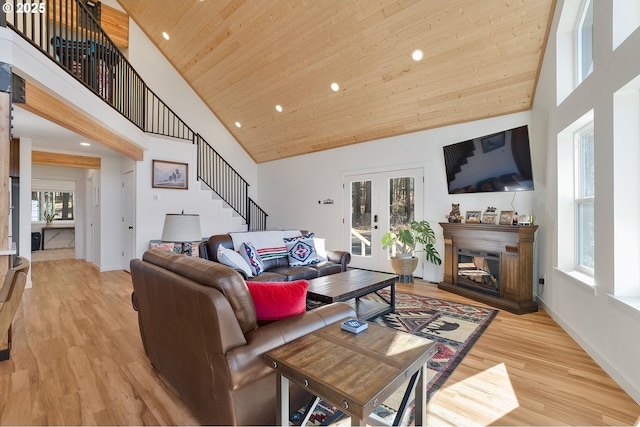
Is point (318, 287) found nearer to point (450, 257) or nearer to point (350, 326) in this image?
point (350, 326)

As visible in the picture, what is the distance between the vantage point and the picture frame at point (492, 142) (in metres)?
4.00

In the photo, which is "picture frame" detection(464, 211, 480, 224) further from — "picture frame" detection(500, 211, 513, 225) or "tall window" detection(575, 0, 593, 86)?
"tall window" detection(575, 0, 593, 86)

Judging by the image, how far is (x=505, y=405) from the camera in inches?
71.9

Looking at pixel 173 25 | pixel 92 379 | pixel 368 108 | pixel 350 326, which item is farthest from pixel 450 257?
pixel 173 25

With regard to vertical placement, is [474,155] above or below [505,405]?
above

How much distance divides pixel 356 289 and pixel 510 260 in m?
2.15

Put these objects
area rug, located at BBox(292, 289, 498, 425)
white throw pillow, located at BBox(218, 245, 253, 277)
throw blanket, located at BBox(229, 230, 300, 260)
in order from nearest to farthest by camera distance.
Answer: area rug, located at BBox(292, 289, 498, 425)
white throw pillow, located at BBox(218, 245, 253, 277)
throw blanket, located at BBox(229, 230, 300, 260)

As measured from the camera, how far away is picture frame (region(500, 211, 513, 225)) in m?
3.88

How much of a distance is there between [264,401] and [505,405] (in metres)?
1.46

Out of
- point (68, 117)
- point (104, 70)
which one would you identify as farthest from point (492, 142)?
point (104, 70)

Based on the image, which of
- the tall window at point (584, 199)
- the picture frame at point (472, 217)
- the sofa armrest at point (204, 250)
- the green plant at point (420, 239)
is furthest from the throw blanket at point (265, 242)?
the tall window at point (584, 199)

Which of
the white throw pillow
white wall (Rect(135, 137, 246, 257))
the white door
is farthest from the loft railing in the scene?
the white throw pillow

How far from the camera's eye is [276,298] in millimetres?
1672

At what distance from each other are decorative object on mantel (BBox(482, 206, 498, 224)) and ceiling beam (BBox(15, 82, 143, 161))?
5390 millimetres
